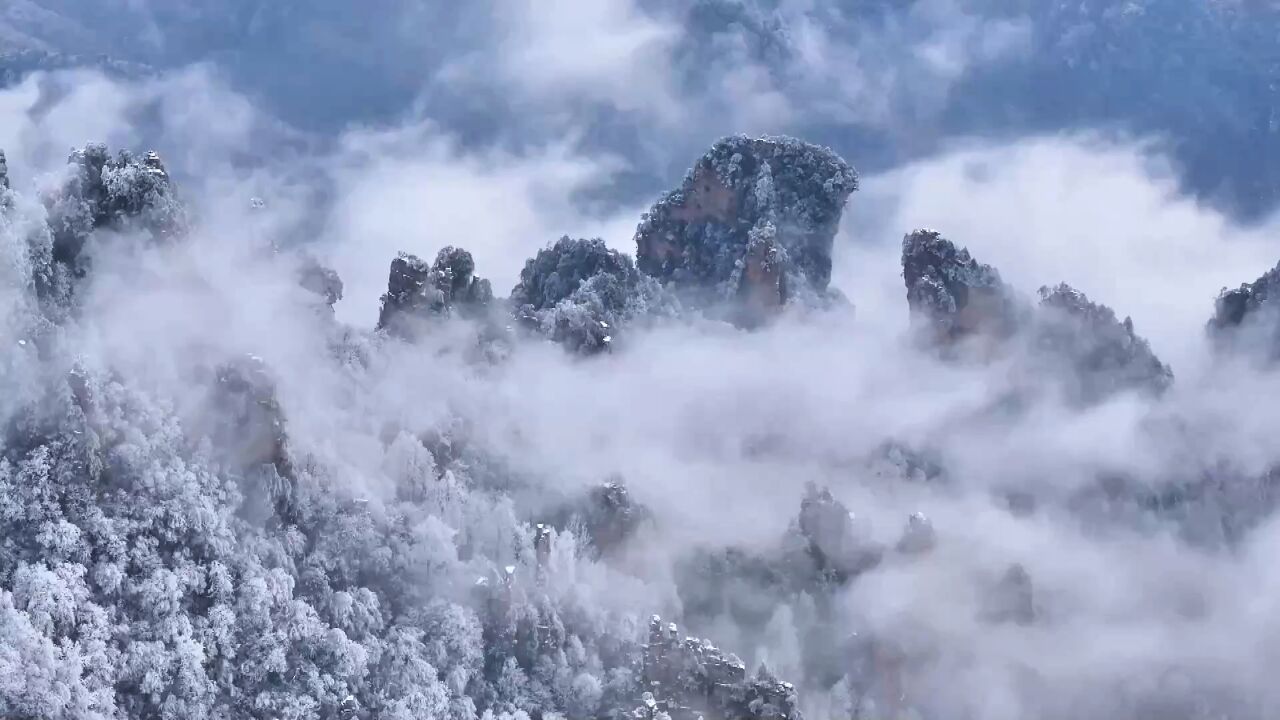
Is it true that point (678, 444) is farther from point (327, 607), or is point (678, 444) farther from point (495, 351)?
point (327, 607)

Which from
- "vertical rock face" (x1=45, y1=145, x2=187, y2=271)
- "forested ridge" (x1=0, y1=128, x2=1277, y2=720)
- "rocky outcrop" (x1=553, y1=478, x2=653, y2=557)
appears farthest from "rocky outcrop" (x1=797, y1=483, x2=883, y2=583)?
"vertical rock face" (x1=45, y1=145, x2=187, y2=271)

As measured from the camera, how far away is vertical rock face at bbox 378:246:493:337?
18050cm

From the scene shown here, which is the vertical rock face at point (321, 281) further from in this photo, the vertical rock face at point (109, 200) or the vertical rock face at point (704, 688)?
the vertical rock face at point (704, 688)

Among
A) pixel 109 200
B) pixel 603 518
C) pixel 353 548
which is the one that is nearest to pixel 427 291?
pixel 603 518

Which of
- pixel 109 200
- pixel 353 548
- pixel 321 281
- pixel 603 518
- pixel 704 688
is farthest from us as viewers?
pixel 321 281

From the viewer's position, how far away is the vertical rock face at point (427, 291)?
7106 inches

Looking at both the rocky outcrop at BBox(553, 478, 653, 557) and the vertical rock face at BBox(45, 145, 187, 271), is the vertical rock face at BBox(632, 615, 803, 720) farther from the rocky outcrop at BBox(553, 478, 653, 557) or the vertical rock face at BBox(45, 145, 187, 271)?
the vertical rock face at BBox(45, 145, 187, 271)

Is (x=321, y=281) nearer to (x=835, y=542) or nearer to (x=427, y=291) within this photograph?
(x=427, y=291)

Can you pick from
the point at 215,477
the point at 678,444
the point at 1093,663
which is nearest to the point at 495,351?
the point at 678,444

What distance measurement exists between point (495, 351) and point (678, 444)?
81.4 ft

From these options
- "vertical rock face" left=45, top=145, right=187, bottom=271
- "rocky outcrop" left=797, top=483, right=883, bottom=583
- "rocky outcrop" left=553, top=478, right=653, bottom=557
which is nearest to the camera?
"vertical rock face" left=45, top=145, right=187, bottom=271

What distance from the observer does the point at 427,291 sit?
181750 millimetres

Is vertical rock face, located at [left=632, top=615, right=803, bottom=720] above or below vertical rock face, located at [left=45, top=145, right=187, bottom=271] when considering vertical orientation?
below

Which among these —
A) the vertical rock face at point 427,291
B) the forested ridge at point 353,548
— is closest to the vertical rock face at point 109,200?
the forested ridge at point 353,548
